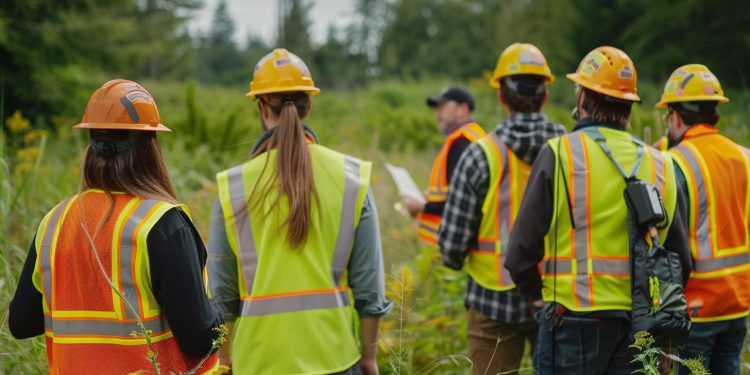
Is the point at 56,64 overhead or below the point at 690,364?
overhead

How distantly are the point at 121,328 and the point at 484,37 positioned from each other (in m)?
64.5

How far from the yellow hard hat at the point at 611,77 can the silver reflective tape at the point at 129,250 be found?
6.15ft

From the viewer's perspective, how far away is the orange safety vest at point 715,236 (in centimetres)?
347

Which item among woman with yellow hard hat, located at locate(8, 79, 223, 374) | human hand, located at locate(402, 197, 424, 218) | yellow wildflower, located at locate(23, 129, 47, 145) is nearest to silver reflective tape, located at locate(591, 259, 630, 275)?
woman with yellow hard hat, located at locate(8, 79, 223, 374)

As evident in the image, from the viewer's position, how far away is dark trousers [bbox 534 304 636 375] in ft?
9.97

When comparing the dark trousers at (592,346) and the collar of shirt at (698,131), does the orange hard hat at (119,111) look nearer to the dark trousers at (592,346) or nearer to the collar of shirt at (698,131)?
the dark trousers at (592,346)

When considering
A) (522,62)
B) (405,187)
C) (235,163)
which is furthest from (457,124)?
(235,163)

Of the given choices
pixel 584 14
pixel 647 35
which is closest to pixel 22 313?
pixel 647 35

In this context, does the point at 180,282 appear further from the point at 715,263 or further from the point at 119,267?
the point at 715,263

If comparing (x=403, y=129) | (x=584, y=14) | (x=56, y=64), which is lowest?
(x=403, y=129)

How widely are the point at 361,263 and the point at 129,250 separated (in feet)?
3.15

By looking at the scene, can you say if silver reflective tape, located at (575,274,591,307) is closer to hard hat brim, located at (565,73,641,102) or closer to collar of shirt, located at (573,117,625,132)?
collar of shirt, located at (573,117,625,132)

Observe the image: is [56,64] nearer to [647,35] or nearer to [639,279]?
[639,279]

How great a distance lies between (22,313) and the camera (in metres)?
2.42
